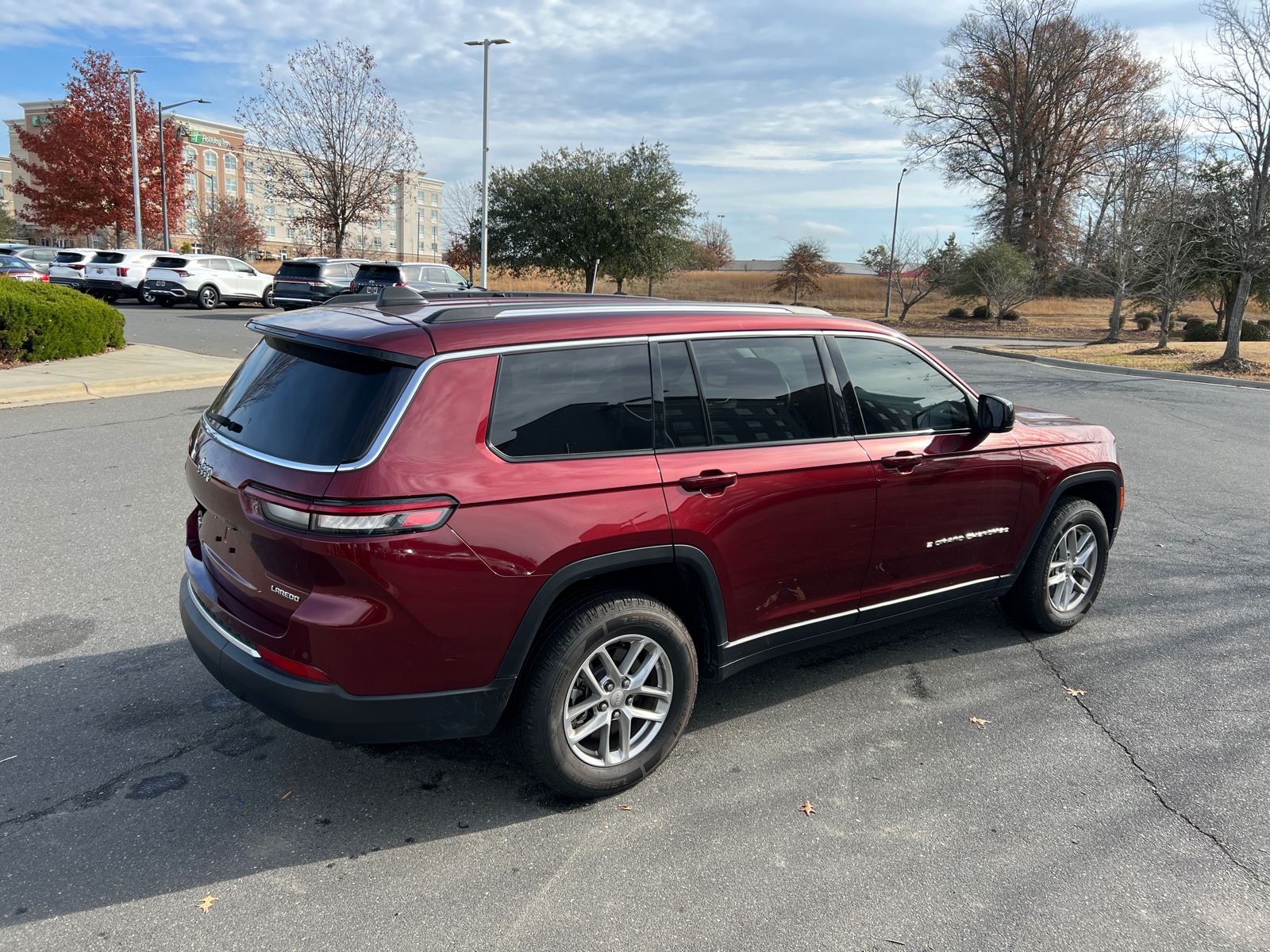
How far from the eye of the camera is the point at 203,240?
62406mm

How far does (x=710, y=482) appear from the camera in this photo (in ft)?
10.6

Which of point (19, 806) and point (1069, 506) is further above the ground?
point (1069, 506)

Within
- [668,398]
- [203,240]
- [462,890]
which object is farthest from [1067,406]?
[203,240]

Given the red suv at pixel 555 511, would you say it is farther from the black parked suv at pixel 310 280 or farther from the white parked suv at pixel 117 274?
the white parked suv at pixel 117 274

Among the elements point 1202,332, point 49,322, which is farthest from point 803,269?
point 49,322

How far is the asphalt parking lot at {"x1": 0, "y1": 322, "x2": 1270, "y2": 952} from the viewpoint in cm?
259

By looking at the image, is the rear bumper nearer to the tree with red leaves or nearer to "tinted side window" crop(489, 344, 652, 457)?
"tinted side window" crop(489, 344, 652, 457)

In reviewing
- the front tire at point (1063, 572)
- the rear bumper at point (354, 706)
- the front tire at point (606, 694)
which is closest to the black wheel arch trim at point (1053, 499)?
the front tire at point (1063, 572)

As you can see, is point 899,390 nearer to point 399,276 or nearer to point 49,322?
point 49,322

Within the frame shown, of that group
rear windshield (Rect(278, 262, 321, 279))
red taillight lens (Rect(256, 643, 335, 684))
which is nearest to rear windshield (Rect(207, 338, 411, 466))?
red taillight lens (Rect(256, 643, 335, 684))

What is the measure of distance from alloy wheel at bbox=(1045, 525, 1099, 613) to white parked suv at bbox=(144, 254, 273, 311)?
88.1ft

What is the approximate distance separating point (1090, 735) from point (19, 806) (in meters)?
4.13

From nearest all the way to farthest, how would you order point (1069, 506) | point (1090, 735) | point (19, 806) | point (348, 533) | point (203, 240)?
point (348, 533) < point (19, 806) < point (1090, 735) < point (1069, 506) < point (203, 240)

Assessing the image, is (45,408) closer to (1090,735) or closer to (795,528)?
(795,528)
